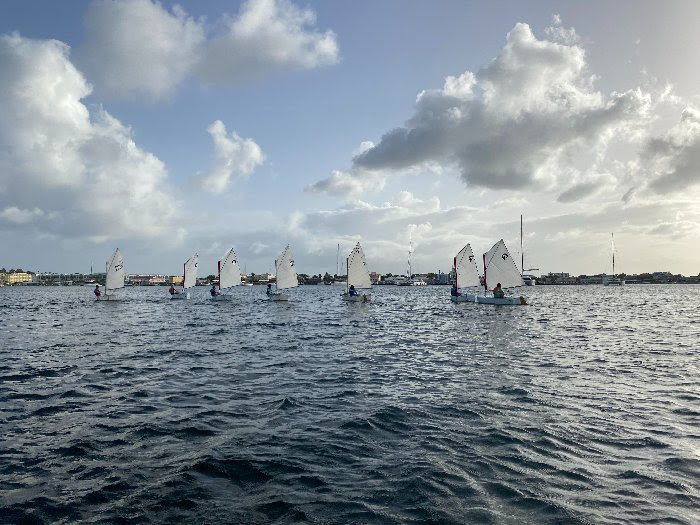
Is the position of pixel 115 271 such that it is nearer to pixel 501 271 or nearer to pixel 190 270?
pixel 190 270

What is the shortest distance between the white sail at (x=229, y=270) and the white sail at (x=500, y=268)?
4167 centimetres

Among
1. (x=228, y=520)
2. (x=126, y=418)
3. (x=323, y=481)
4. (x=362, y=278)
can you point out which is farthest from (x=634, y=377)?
(x=362, y=278)

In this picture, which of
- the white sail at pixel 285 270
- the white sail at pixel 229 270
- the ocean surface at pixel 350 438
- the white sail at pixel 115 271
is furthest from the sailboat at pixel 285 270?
the ocean surface at pixel 350 438

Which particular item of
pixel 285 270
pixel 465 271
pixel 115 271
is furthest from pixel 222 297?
pixel 465 271

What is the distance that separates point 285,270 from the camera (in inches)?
3041

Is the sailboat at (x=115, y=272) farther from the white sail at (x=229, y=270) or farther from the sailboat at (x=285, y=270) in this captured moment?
the sailboat at (x=285, y=270)

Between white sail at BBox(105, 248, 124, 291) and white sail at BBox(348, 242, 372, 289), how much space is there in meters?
40.8

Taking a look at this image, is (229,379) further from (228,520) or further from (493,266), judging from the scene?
(493,266)

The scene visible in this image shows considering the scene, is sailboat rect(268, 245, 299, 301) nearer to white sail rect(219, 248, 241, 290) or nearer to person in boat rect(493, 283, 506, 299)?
white sail rect(219, 248, 241, 290)

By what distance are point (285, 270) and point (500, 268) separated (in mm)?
35020

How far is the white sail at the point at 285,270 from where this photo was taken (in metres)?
75.4

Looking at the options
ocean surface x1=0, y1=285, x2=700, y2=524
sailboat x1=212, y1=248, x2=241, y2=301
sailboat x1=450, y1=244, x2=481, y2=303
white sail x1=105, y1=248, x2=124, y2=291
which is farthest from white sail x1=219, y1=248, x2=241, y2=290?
ocean surface x1=0, y1=285, x2=700, y2=524

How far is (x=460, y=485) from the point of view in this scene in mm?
8812

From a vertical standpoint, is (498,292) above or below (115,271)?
below
